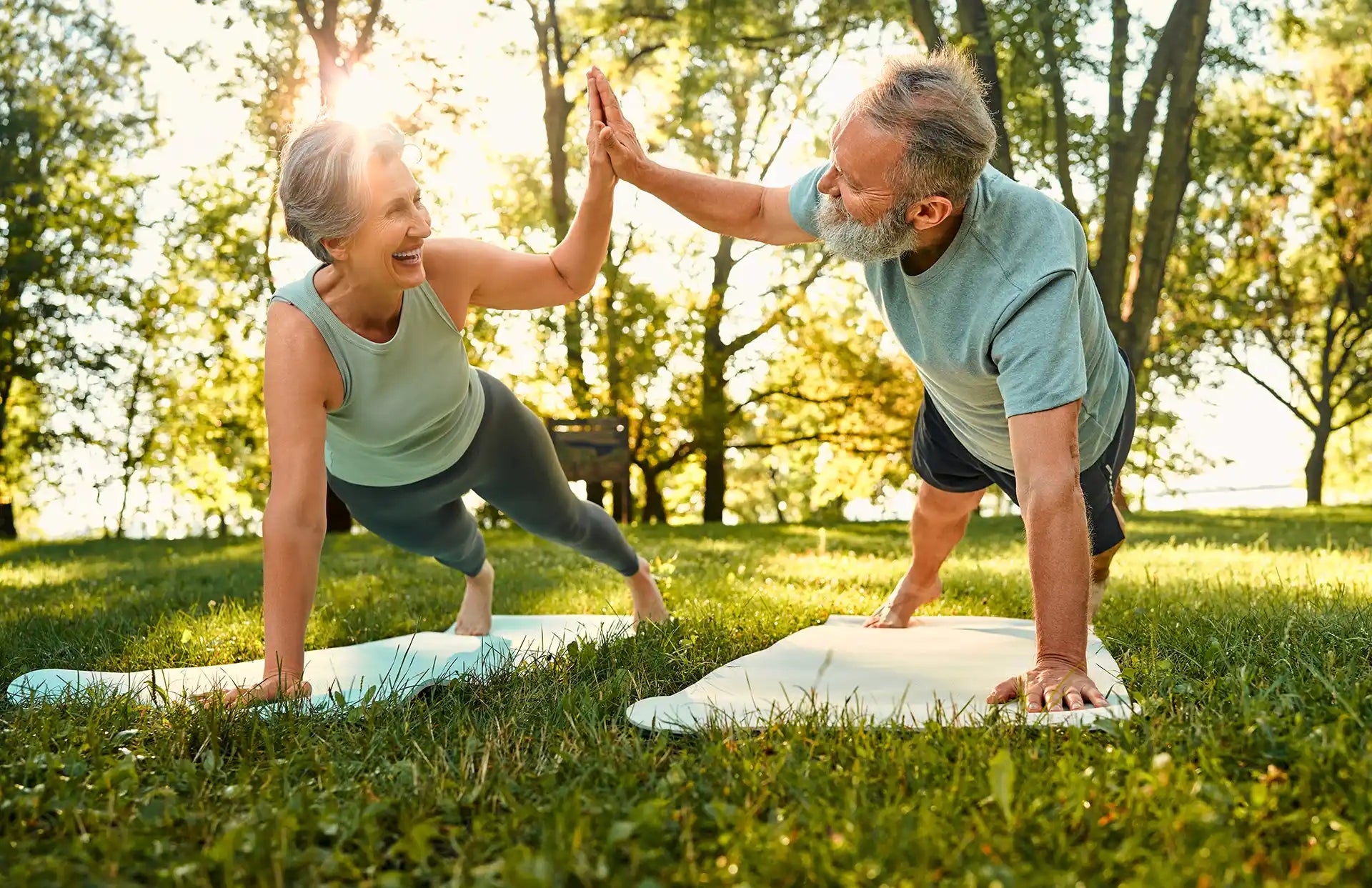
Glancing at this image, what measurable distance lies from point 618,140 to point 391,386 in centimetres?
114

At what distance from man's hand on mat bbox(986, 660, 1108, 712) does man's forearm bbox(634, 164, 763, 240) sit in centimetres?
181

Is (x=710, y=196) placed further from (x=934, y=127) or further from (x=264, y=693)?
(x=264, y=693)

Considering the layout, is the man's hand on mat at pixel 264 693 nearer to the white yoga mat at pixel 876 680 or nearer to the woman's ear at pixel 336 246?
the white yoga mat at pixel 876 680

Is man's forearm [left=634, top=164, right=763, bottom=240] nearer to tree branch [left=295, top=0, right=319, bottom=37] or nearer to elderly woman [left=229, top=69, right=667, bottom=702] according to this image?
elderly woman [left=229, top=69, right=667, bottom=702]

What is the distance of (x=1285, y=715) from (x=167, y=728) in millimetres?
2501

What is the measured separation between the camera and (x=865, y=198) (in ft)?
9.85

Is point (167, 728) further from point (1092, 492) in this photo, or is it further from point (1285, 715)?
point (1092, 492)

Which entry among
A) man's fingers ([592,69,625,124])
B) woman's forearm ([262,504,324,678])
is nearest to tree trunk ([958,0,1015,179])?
man's fingers ([592,69,625,124])

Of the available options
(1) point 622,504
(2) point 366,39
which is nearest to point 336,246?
(2) point 366,39

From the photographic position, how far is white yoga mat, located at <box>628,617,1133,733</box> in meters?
2.42

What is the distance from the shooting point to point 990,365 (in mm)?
3029

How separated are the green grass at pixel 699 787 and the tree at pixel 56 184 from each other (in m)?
18.4

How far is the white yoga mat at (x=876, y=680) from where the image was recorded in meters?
2.42

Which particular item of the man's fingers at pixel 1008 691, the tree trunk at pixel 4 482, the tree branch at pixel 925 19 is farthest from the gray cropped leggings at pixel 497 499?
the tree trunk at pixel 4 482
